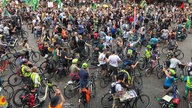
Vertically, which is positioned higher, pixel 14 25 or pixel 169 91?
pixel 14 25

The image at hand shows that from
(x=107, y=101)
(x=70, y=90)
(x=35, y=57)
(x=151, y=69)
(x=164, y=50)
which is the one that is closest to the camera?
(x=107, y=101)

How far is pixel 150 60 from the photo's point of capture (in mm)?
11805

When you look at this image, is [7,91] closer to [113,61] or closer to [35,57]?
[35,57]

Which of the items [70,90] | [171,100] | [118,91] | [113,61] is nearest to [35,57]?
[70,90]

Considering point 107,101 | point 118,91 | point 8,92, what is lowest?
point 107,101

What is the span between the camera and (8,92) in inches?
384

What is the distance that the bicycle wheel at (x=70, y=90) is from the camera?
954cm

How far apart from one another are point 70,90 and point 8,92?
285 centimetres

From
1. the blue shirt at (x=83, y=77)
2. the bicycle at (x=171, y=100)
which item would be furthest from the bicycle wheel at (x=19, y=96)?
the bicycle at (x=171, y=100)

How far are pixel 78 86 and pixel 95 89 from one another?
951mm

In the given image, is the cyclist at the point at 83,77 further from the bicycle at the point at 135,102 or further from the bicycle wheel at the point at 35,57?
the bicycle wheel at the point at 35,57

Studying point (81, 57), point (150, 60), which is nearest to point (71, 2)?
point (81, 57)

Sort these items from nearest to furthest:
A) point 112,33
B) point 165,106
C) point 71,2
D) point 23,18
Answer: point 165,106, point 112,33, point 23,18, point 71,2

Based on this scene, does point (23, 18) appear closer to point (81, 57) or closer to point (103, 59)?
point (81, 57)
